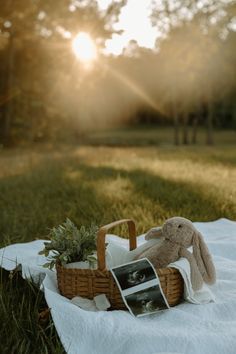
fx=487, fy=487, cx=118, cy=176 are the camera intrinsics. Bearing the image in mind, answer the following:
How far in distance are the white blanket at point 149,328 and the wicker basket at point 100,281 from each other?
81 mm

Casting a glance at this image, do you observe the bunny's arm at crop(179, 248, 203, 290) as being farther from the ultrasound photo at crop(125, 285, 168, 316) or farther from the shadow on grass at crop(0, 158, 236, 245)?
the shadow on grass at crop(0, 158, 236, 245)

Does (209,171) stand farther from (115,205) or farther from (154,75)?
(154,75)

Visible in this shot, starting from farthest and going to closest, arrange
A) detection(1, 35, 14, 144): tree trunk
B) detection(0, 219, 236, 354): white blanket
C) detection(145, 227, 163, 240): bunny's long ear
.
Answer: detection(1, 35, 14, 144): tree trunk → detection(145, 227, 163, 240): bunny's long ear → detection(0, 219, 236, 354): white blanket

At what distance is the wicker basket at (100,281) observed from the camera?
8.40ft

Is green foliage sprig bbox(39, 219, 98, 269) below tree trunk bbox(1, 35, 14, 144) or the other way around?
below

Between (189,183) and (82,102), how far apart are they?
2059cm

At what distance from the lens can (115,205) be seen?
18.5ft

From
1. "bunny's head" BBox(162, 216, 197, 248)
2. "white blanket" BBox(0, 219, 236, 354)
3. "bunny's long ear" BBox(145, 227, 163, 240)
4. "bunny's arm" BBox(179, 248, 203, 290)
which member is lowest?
"white blanket" BBox(0, 219, 236, 354)

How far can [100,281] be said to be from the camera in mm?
2570

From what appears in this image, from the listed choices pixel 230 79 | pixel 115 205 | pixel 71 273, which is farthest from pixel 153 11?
pixel 71 273

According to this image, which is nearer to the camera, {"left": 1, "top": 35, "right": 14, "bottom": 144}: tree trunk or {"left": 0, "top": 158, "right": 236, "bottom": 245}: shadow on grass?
{"left": 0, "top": 158, "right": 236, "bottom": 245}: shadow on grass

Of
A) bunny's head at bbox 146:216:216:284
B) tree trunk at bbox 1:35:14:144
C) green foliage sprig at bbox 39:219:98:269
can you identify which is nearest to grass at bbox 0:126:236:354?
green foliage sprig at bbox 39:219:98:269

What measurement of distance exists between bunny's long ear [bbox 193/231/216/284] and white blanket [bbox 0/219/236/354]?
121 mm

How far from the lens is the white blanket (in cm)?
220
